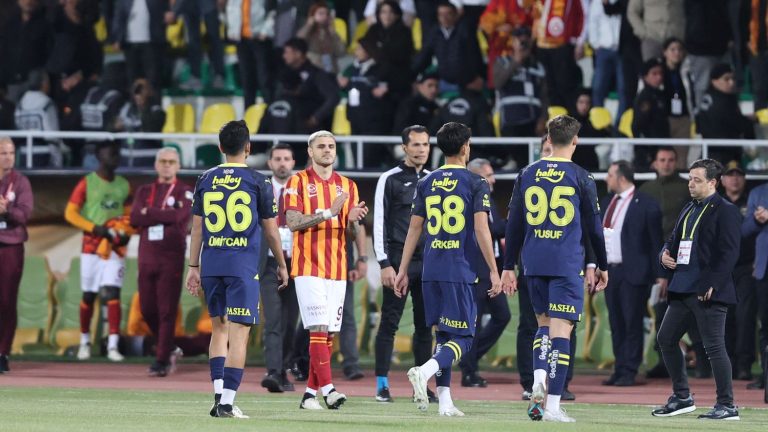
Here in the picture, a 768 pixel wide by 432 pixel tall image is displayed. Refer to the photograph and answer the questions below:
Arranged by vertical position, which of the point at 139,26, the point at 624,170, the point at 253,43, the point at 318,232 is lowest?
the point at 318,232

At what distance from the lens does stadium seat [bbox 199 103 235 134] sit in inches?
847

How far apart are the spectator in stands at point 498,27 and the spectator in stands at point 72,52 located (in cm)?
563

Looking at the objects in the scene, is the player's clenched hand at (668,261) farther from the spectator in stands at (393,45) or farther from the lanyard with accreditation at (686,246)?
the spectator in stands at (393,45)

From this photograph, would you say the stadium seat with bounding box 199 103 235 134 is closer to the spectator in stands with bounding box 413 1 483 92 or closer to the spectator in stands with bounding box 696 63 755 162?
the spectator in stands with bounding box 413 1 483 92

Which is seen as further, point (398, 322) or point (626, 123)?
point (626, 123)

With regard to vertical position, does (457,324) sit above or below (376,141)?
below

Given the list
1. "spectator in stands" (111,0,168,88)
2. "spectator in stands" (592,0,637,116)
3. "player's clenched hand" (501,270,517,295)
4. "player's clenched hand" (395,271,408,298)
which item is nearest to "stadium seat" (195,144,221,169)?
"spectator in stands" (111,0,168,88)

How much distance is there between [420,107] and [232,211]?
8.79 meters

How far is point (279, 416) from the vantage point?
10594 millimetres

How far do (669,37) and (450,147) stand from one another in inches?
359

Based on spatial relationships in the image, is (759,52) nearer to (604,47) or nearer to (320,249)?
(604,47)

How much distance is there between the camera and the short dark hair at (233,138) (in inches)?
416

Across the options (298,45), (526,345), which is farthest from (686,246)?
(298,45)

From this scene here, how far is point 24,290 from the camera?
1850 cm
